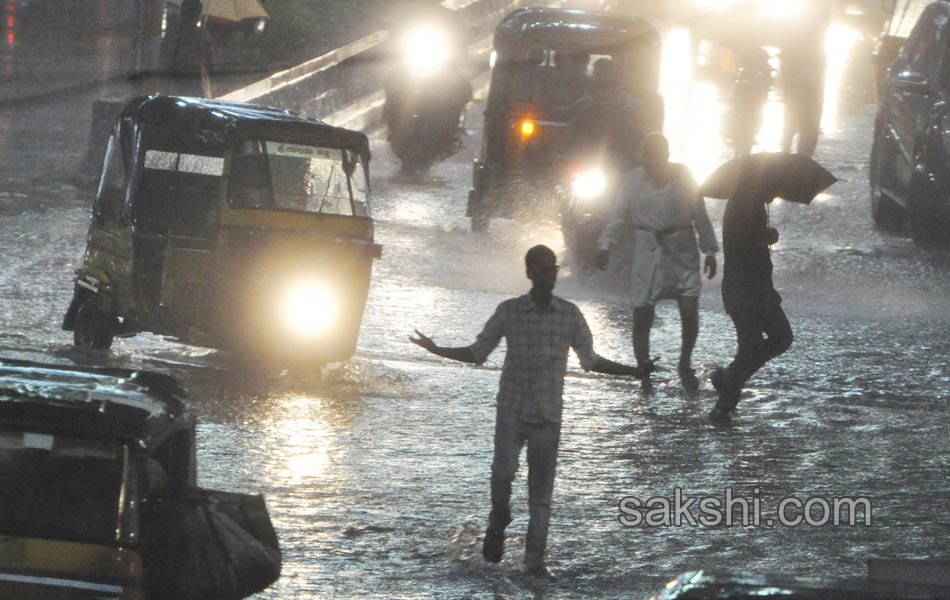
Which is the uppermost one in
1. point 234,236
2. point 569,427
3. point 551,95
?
point 551,95

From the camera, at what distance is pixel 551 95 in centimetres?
1894

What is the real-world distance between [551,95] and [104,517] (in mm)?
13899

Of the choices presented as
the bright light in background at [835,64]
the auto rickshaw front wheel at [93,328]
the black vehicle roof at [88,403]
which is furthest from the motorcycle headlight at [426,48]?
the black vehicle roof at [88,403]

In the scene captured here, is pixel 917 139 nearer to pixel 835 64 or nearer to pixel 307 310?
pixel 307 310

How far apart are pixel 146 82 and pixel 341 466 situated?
1895 cm

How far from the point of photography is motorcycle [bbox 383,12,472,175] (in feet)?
76.7

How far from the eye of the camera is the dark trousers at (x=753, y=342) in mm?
11203

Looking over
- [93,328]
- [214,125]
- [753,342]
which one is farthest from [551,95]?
[753,342]

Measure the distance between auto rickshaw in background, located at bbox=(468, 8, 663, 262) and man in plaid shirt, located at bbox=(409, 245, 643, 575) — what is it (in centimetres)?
984

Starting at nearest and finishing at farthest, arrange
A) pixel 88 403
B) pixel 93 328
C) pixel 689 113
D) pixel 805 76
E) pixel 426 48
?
pixel 88 403 < pixel 93 328 < pixel 805 76 < pixel 426 48 < pixel 689 113

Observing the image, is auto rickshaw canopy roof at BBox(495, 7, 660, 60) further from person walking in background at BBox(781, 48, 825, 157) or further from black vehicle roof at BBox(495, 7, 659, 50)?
person walking in background at BBox(781, 48, 825, 157)

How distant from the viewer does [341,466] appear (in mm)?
9961

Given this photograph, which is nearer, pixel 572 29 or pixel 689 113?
pixel 572 29

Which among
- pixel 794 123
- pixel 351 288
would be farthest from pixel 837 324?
pixel 794 123
